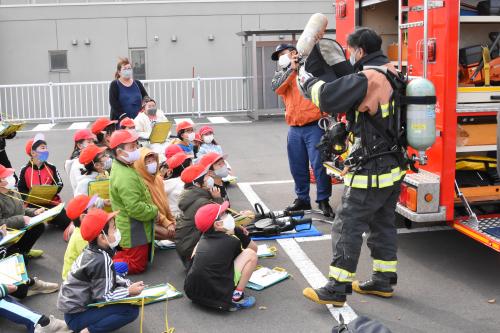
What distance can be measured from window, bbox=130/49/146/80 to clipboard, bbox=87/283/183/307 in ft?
47.3

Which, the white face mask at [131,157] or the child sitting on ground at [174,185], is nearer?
the white face mask at [131,157]

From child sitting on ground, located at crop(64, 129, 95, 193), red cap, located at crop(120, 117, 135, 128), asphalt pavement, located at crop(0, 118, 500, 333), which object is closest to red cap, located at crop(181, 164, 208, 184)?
asphalt pavement, located at crop(0, 118, 500, 333)

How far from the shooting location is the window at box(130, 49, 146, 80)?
1869 cm

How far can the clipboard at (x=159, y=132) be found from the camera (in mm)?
8102

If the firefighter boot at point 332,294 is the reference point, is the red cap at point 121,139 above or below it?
above

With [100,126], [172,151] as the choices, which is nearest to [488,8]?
[172,151]

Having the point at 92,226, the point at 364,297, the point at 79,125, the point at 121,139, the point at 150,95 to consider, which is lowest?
the point at 364,297

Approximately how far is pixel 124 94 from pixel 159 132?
739 mm

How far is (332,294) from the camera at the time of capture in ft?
15.1

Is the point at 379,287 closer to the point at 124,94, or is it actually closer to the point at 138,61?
the point at 124,94

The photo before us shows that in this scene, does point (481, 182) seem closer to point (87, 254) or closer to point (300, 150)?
point (300, 150)

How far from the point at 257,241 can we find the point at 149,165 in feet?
4.49

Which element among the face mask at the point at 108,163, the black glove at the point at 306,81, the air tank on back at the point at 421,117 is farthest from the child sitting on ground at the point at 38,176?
the air tank on back at the point at 421,117

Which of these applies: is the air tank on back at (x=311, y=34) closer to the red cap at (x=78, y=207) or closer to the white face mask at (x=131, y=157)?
the white face mask at (x=131, y=157)
